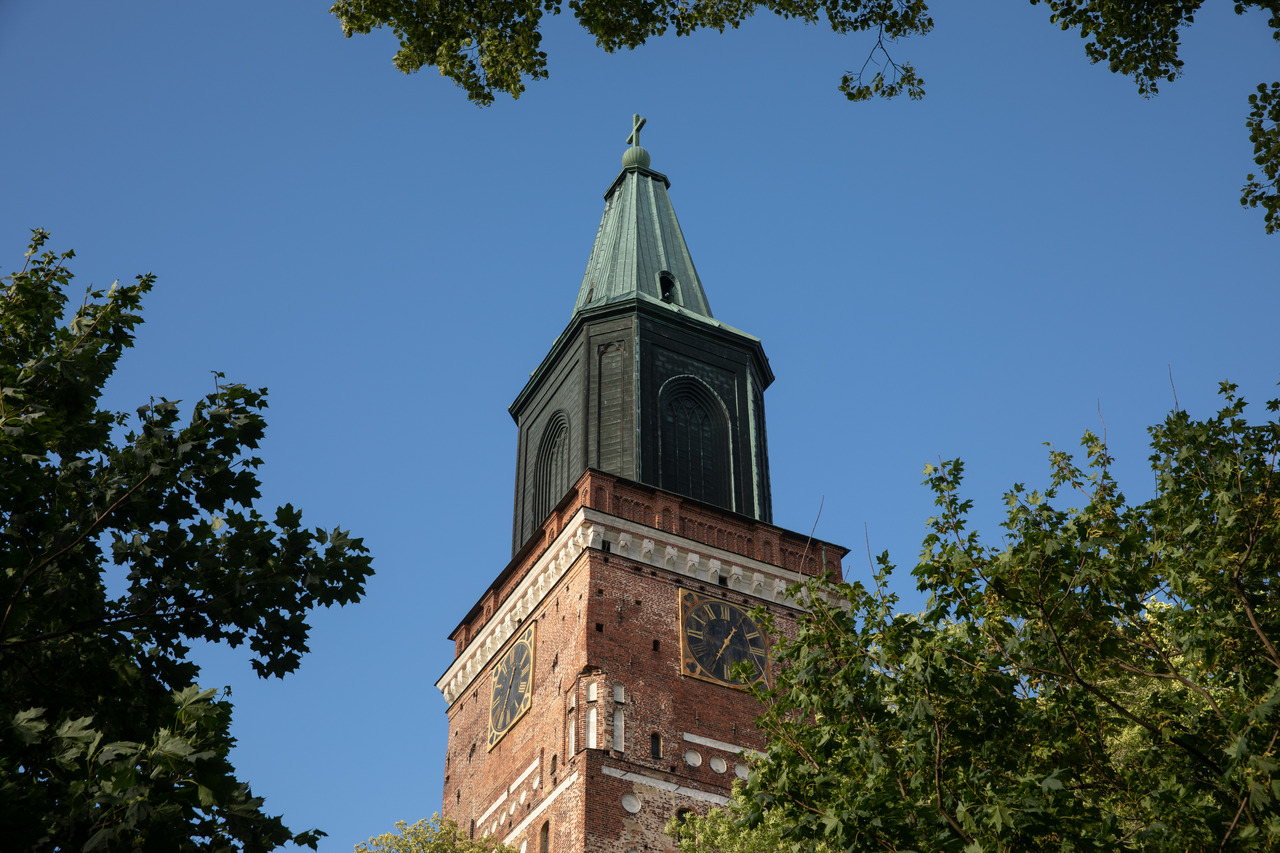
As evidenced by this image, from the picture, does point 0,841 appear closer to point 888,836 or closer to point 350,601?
point 350,601

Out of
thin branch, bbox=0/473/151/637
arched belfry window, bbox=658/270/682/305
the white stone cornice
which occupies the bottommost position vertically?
thin branch, bbox=0/473/151/637

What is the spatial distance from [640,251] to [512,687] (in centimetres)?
1673

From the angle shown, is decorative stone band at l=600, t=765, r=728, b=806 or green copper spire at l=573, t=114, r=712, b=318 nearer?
decorative stone band at l=600, t=765, r=728, b=806

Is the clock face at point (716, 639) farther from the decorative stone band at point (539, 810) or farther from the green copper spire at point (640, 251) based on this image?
the green copper spire at point (640, 251)

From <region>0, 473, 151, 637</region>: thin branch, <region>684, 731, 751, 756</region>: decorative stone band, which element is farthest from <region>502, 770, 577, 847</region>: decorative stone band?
<region>0, 473, 151, 637</region>: thin branch

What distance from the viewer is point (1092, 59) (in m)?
13.6

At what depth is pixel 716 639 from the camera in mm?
35219

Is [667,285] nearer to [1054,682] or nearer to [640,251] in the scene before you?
[640,251]

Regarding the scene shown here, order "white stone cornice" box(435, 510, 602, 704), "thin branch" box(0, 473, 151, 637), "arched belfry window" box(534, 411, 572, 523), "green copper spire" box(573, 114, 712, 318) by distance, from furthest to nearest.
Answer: "green copper spire" box(573, 114, 712, 318) < "arched belfry window" box(534, 411, 572, 523) < "white stone cornice" box(435, 510, 602, 704) < "thin branch" box(0, 473, 151, 637)

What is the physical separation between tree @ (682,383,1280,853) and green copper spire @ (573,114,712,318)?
2889 centimetres

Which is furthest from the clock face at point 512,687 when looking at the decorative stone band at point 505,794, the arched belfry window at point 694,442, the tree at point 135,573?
the tree at point 135,573

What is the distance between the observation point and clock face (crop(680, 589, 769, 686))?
3428 cm

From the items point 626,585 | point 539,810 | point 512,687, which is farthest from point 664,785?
point 512,687

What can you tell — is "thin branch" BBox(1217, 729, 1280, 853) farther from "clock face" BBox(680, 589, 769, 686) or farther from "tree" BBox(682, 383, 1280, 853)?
"clock face" BBox(680, 589, 769, 686)
